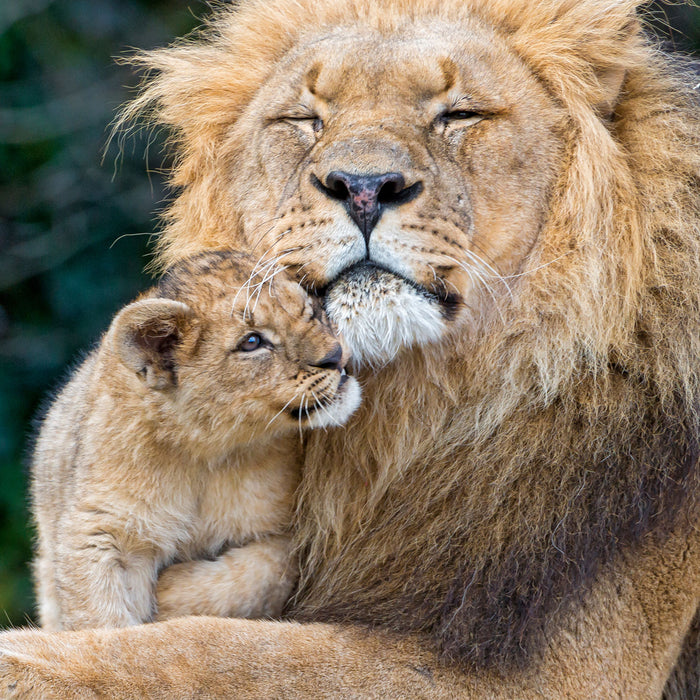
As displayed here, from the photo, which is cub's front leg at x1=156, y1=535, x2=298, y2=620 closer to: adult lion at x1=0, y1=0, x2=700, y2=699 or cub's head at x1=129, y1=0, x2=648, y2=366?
adult lion at x1=0, y1=0, x2=700, y2=699

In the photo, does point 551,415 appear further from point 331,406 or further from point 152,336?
point 152,336

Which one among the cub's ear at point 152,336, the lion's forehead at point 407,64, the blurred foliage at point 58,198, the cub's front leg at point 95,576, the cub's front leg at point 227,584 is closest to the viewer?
the cub's ear at point 152,336

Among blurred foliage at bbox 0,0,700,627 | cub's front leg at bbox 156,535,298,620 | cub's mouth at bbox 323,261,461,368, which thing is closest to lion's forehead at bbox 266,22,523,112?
cub's mouth at bbox 323,261,461,368

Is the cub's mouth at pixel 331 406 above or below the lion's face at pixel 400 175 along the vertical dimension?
below

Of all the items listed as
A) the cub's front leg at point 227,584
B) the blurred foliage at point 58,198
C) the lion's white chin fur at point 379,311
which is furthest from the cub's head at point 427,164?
the blurred foliage at point 58,198

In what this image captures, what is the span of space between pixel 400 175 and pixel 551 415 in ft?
2.22

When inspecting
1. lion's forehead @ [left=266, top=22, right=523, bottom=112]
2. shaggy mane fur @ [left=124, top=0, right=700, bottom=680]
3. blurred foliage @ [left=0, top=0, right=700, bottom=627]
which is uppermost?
lion's forehead @ [left=266, top=22, right=523, bottom=112]

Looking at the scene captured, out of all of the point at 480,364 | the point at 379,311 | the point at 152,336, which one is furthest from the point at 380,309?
the point at 152,336

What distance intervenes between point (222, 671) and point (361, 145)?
119 cm

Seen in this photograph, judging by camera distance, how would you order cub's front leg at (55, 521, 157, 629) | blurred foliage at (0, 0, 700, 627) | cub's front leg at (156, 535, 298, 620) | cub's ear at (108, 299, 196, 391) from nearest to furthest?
1. cub's ear at (108, 299, 196, 391)
2. cub's front leg at (55, 521, 157, 629)
3. cub's front leg at (156, 535, 298, 620)
4. blurred foliage at (0, 0, 700, 627)

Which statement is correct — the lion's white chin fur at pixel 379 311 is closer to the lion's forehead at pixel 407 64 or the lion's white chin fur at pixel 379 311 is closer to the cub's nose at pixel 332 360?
the cub's nose at pixel 332 360

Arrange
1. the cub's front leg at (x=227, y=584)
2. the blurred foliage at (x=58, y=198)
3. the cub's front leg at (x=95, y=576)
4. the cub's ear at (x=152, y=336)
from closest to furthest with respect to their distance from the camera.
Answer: the cub's ear at (x=152, y=336) < the cub's front leg at (x=95, y=576) < the cub's front leg at (x=227, y=584) < the blurred foliage at (x=58, y=198)

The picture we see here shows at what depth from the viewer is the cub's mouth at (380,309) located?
2303mm

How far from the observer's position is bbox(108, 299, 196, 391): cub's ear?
2289 millimetres
